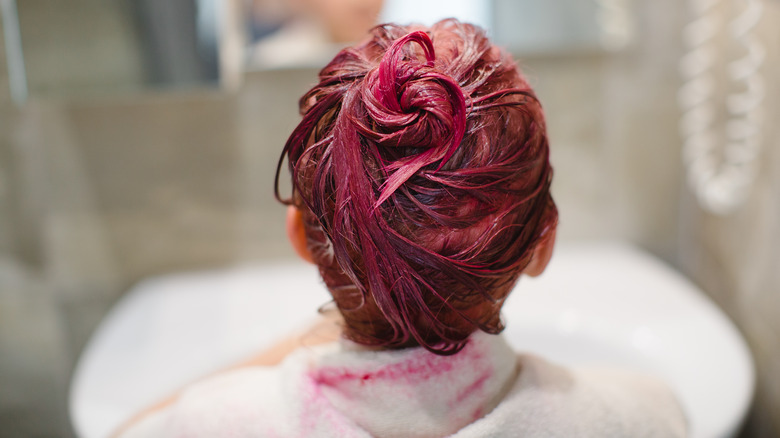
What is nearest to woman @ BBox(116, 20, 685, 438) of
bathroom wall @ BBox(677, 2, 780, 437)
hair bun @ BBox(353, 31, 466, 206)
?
hair bun @ BBox(353, 31, 466, 206)

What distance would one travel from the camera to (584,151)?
39.9 inches

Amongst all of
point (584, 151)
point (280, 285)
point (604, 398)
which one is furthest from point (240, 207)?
point (604, 398)

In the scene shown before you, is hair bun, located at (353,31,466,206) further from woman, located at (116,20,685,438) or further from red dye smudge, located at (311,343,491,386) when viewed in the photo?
red dye smudge, located at (311,343,491,386)

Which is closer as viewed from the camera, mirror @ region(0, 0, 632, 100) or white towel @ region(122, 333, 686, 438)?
white towel @ region(122, 333, 686, 438)

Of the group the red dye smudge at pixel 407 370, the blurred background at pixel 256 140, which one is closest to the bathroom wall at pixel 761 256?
the blurred background at pixel 256 140

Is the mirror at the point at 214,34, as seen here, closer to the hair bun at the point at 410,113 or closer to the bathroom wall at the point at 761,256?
the bathroom wall at the point at 761,256

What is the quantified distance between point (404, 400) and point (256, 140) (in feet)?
2.11

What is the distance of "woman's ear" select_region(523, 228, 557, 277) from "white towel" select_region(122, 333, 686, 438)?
54 millimetres

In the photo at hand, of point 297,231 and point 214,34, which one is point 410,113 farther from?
point 214,34

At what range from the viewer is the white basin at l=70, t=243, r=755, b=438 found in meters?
0.73

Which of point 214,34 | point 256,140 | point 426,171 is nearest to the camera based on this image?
point 426,171

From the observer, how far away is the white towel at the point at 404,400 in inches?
15.9

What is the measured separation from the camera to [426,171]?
1.12 ft

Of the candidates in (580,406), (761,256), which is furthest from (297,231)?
(761,256)
